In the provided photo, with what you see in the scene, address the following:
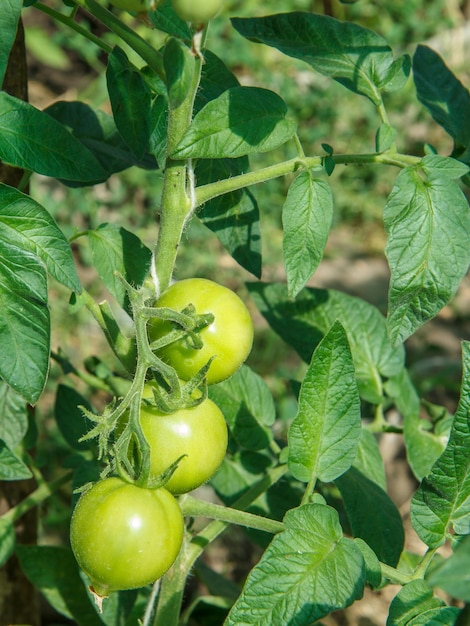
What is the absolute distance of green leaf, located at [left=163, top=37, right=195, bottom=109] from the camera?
776 mm

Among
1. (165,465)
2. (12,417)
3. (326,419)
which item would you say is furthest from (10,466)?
(326,419)

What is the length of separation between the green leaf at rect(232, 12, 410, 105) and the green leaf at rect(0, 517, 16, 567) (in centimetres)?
78

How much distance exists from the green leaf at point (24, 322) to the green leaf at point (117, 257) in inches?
7.3

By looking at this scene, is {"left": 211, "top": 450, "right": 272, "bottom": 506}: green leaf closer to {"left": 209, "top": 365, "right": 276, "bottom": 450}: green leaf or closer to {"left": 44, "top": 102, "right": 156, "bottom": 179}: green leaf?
{"left": 209, "top": 365, "right": 276, "bottom": 450}: green leaf

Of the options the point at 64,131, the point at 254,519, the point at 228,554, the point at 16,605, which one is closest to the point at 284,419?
the point at 228,554

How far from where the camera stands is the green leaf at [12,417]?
1207 mm

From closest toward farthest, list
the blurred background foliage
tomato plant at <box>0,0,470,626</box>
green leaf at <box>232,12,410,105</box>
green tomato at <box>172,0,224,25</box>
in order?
green tomato at <box>172,0,224,25</box>
tomato plant at <box>0,0,470,626</box>
green leaf at <box>232,12,410,105</box>
the blurred background foliage

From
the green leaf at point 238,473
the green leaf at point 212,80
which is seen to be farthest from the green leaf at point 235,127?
the green leaf at point 238,473

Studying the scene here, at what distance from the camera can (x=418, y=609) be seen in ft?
2.78

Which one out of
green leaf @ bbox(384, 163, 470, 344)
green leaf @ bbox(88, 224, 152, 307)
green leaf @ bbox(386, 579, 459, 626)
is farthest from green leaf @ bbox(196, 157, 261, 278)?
green leaf @ bbox(386, 579, 459, 626)

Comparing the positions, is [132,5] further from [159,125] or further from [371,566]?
[371,566]

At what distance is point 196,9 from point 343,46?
1.21 feet

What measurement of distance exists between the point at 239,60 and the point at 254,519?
2.87 metres

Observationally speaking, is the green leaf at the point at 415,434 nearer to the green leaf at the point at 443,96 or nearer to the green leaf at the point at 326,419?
the green leaf at the point at 326,419
